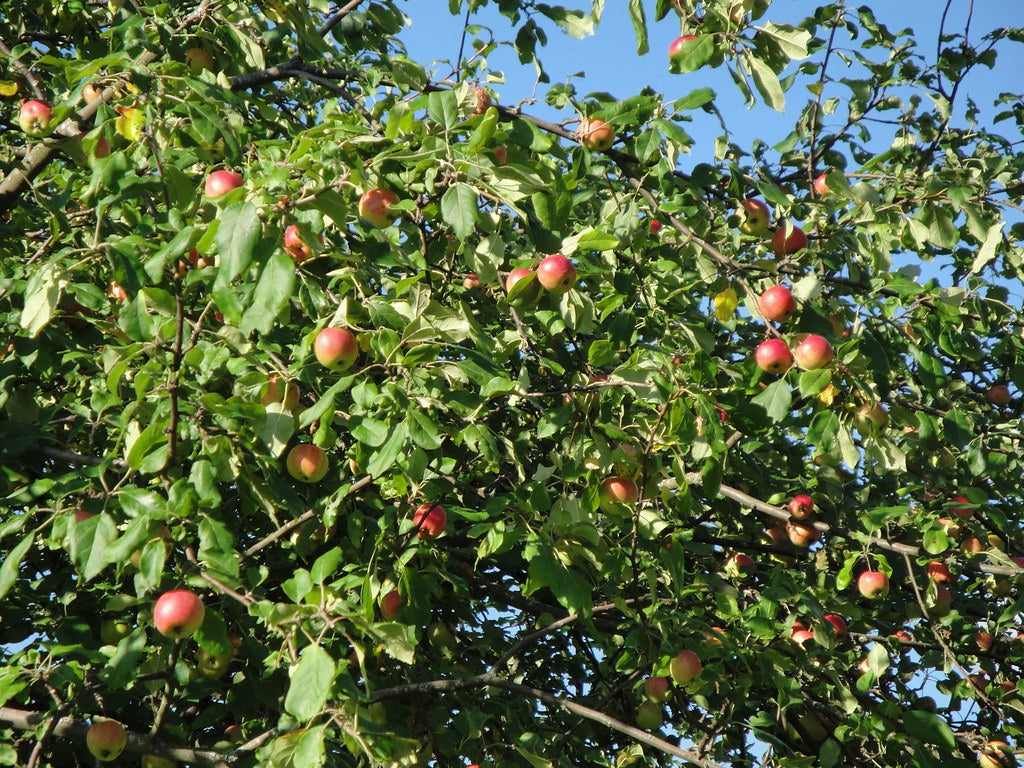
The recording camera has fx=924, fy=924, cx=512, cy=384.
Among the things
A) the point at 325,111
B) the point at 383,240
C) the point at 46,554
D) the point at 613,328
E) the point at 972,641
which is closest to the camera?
the point at 383,240

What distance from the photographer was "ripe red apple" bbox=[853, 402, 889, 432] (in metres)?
2.74

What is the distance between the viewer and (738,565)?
165 inches

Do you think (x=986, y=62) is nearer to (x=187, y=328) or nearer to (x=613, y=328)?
(x=613, y=328)

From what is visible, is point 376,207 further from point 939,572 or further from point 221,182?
point 939,572

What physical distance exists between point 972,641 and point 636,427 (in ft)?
9.57

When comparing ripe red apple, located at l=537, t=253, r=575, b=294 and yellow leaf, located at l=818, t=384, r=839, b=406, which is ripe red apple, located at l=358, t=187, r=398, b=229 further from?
yellow leaf, located at l=818, t=384, r=839, b=406

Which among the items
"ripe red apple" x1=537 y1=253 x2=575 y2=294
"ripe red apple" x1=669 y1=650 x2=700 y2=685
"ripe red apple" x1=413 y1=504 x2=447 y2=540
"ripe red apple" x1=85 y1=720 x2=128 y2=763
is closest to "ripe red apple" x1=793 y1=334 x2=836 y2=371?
"ripe red apple" x1=537 y1=253 x2=575 y2=294

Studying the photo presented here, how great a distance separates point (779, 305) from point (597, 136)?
0.77 metres

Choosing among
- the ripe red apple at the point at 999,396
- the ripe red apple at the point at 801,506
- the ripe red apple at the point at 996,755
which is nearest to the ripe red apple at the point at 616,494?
the ripe red apple at the point at 801,506

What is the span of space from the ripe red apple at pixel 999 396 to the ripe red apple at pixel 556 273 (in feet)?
10.6

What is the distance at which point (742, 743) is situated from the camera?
366cm

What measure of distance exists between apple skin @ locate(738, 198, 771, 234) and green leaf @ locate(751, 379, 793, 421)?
0.92 meters

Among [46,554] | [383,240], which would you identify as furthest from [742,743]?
[46,554]

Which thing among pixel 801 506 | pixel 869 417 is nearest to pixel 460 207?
pixel 869 417
